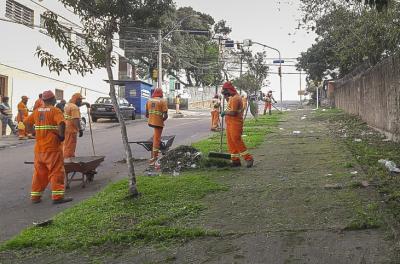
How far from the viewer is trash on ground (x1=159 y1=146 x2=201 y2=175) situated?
974 centimetres

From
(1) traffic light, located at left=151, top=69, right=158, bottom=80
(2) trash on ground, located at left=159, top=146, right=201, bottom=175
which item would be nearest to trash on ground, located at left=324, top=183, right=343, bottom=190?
(2) trash on ground, located at left=159, top=146, right=201, bottom=175

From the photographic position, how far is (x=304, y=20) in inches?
871

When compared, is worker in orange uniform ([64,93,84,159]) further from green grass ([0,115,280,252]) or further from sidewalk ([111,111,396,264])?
sidewalk ([111,111,396,264])

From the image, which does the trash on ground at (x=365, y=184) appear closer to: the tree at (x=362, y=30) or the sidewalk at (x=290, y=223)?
the sidewalk at (x=290, y=223)

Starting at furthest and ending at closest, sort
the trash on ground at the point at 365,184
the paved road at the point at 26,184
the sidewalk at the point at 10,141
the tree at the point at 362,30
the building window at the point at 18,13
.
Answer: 1. the building window at the point at 18,13
2. the sidewalk at the point at 10,141
3. the tree at the point at 362,30
4. the trash on ground at the point at 365,184
5. the paved road at the point at 26,184

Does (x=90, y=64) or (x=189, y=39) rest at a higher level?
(x=189, y=39)

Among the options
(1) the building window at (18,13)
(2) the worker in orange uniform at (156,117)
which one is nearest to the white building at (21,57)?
(1) the building window at (18,13)

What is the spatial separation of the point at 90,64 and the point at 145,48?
126 ft

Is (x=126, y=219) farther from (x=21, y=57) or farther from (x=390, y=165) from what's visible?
(x=21, y=57)

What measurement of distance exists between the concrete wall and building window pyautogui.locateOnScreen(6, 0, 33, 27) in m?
14.4

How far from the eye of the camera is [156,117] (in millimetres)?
11094

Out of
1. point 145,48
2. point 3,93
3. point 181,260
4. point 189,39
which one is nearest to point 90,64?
point 181,260

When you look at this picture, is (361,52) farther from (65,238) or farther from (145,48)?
(145,48)

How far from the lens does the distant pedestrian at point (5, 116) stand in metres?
19.6
